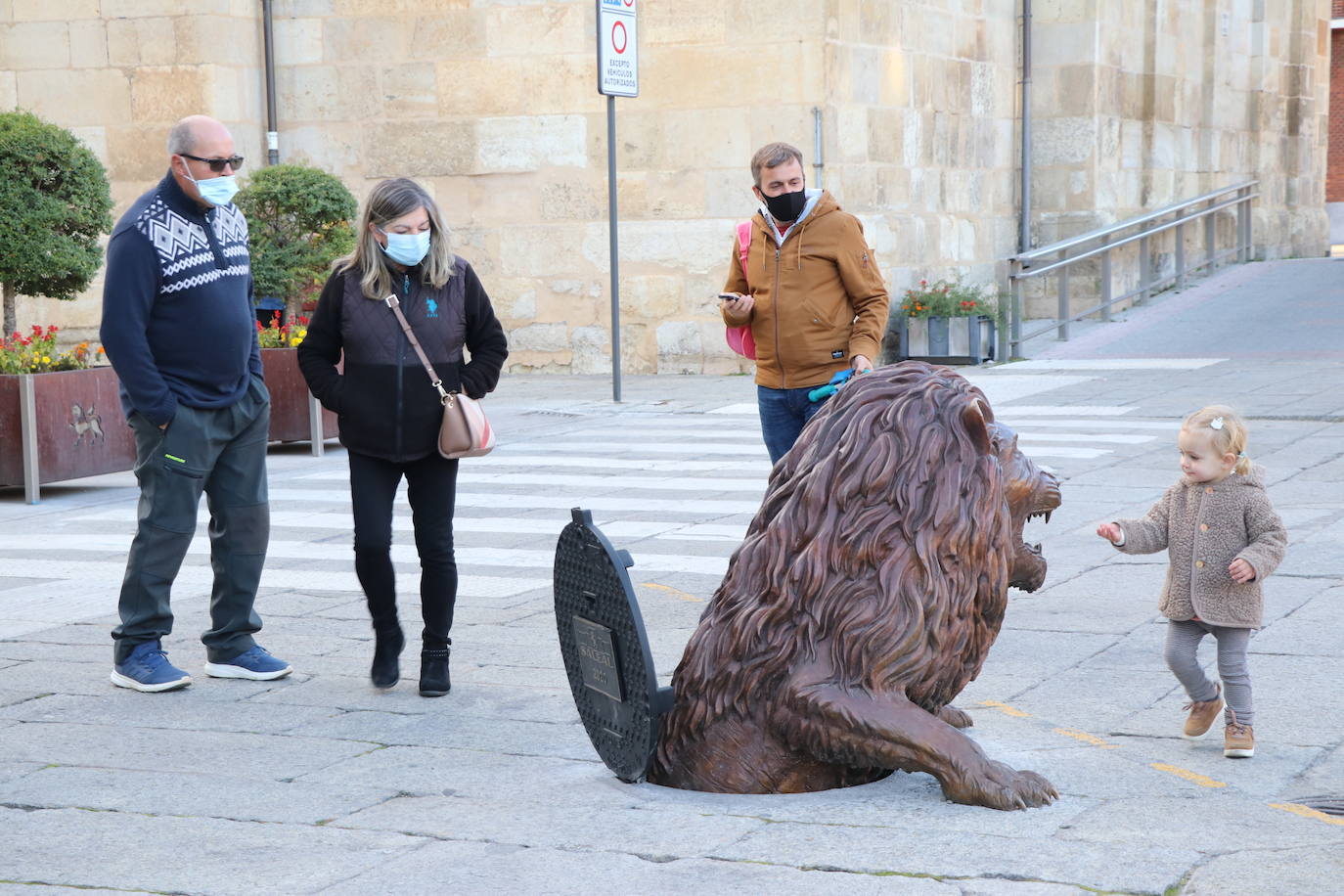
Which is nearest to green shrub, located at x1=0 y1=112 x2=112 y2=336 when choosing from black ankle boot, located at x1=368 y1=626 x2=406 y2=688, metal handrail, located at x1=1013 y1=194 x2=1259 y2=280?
black ankle boot, located at x1=368 y1=626 x2=406 y2=688

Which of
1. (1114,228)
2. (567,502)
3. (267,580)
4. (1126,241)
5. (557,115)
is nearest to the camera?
(267,580)

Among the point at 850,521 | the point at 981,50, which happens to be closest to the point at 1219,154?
the point at 981,50

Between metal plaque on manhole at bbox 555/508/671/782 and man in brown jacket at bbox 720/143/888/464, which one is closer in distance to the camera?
metal plaque on manhole at bbox 555/508/671/782

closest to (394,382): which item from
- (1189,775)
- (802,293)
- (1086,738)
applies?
(802,293)

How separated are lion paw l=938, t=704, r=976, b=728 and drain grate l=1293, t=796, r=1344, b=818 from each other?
85 cm

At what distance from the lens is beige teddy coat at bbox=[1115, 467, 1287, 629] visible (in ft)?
15.1

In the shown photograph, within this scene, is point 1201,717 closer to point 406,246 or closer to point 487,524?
point 406,246

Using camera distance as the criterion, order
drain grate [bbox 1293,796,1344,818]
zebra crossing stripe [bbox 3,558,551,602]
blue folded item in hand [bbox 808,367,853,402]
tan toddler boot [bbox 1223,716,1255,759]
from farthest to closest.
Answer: zebra crossing stripe [bbox 3,558,551,602]
blue folded item in hand [bbox 808,367,853,402]
tan toddler boot [bbox 1223,716,1255,759]
drain grate [bbox 1293,796,1344,818]

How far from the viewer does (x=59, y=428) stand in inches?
408

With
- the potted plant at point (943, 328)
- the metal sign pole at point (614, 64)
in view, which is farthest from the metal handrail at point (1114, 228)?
the metal sign pole at point (614, 64)

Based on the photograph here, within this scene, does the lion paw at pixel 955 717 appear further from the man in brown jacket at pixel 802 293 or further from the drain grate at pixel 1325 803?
the man in brown jacket at pixel 802 293

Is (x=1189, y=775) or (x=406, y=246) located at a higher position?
(x=406, y=246)

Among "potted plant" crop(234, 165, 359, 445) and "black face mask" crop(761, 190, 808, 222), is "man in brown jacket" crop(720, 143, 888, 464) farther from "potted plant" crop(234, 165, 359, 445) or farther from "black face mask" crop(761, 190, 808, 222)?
"potted plant" crop(234, 165, 359, 445)

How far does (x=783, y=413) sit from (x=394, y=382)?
5.39 feet
